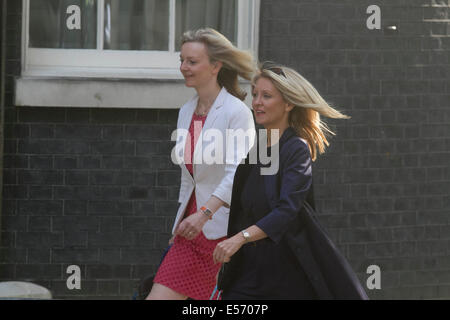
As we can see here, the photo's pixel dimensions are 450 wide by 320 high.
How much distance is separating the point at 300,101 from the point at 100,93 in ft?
10.8

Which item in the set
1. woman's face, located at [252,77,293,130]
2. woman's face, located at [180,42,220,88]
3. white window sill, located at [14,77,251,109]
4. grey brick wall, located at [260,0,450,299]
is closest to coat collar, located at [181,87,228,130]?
woman's face, located at [180,42,220,88]

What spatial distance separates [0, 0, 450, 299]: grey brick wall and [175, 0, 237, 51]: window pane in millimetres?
366

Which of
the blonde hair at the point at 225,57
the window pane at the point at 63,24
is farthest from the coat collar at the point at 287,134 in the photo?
the window pane at the point at 63,24

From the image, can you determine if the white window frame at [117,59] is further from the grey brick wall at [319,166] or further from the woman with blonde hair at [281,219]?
the woman with blonde hair at [281,219]

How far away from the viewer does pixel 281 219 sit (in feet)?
14.5

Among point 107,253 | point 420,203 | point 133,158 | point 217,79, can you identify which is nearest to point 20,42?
point 133,158

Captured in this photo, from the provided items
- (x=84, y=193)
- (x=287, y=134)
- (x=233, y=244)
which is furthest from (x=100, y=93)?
(x=233, y=244)

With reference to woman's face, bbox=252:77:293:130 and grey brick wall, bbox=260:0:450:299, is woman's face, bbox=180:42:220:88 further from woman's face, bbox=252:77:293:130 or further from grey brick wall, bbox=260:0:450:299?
grey brick wall, bbox=260:0:450:299

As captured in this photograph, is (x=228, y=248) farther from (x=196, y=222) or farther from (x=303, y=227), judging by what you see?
(x=196, y=222)

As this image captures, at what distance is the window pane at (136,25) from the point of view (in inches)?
313

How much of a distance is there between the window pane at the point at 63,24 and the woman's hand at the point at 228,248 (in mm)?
3960

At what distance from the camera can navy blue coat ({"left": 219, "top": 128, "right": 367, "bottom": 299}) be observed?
14.4 feet
